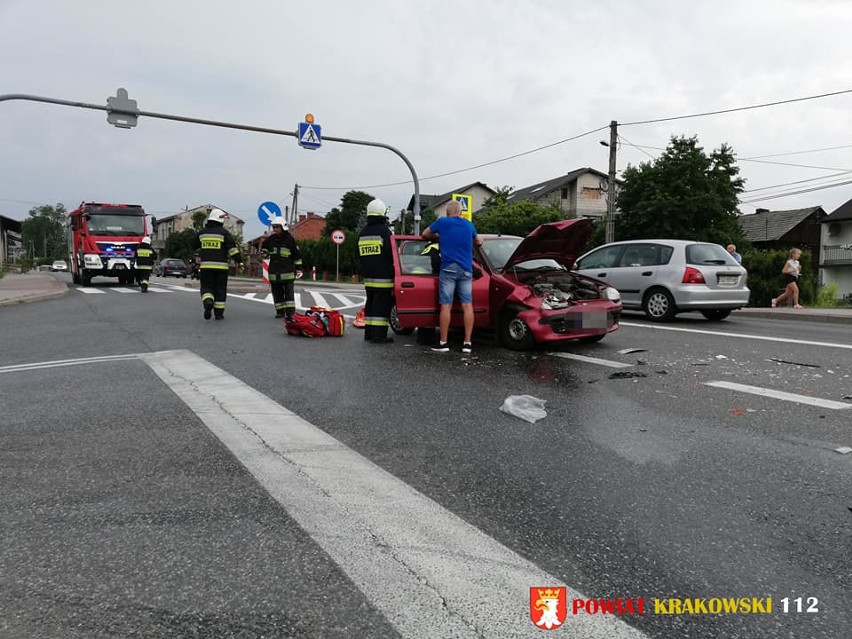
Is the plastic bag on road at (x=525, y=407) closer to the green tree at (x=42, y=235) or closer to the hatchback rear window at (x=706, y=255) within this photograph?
the hatchback rear window at (x=706, y=255)

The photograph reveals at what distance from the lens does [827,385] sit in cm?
516

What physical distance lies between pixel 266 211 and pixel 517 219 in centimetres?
3334

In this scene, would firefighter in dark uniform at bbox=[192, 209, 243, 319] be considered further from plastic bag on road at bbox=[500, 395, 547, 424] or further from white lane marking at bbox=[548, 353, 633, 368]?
plastic bag on road at bbox=[500, 395, 547, 424]

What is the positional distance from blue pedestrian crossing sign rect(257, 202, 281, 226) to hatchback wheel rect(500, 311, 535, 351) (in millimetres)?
7120

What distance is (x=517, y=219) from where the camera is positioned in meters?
44.3

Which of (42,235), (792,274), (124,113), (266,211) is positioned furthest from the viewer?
(42,235)

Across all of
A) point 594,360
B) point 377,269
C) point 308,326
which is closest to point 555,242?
point 594,360

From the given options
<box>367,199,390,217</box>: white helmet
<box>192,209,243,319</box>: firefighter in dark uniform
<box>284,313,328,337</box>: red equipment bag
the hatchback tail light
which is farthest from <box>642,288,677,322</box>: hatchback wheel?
<box>192,209,243,319</box>: firefighter in dark uniform

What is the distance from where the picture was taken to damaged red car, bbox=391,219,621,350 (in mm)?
6863

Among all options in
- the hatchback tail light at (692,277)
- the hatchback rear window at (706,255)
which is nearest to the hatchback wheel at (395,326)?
the hatchback tail light at (692,277)

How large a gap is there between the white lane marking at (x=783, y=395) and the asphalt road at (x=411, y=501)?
0.07 ft

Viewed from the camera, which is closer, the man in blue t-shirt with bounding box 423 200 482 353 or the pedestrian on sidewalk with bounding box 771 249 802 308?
the man in blue t-shirt with bounding box 423 200 482 353

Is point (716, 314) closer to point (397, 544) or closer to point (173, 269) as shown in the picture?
point (397, 544)

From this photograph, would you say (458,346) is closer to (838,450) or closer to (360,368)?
(360,368)
